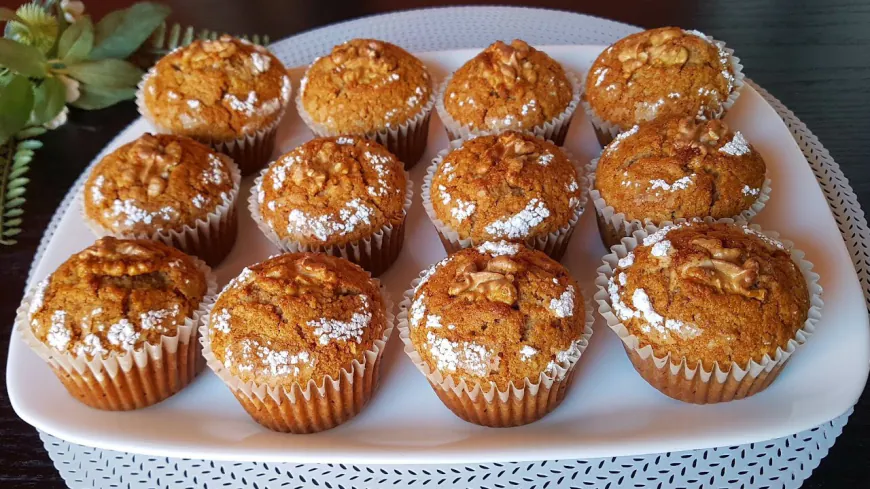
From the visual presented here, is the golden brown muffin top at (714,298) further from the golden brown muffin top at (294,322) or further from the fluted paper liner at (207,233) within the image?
the fluted paper liner at (207,233)

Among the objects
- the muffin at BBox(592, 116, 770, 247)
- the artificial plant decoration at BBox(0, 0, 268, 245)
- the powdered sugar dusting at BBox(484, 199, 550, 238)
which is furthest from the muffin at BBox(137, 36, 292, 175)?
the muffin at BBox(592, 116, 770, 247)

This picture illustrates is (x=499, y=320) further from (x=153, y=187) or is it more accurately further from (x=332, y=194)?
(x=153, y=187)

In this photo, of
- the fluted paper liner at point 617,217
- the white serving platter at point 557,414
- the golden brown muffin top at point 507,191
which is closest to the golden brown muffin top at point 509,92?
the golden brown muffin top at point 507,191

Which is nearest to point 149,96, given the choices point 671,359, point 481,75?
point 481,75

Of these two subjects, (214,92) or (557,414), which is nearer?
(557,414)

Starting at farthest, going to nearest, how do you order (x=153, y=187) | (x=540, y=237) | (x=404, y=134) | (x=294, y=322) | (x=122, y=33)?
(x=122, y=33)
(x=404, y=134)
(x=153, y=187)
(x=540, y=237)
(x=294, y=322)

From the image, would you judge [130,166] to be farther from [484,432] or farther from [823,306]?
[823,306]

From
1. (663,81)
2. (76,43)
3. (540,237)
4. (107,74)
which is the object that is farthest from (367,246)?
(76,43)
